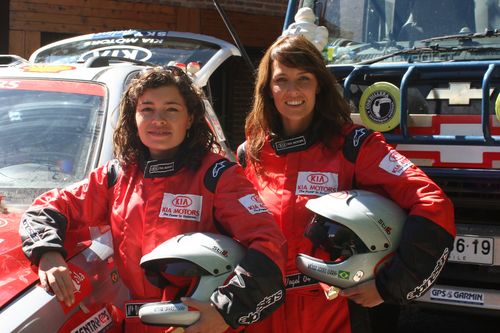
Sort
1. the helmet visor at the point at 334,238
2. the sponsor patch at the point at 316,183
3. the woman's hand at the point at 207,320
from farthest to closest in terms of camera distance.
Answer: the sponsor patch at the point at 316,183
the helmet visor at the point at 334,238
the woman's hand at the point at 207,320

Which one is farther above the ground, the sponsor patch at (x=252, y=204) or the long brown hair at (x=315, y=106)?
the long brown hair at (x=315, y=106)

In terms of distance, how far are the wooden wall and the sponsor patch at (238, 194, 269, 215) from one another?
7651 mm

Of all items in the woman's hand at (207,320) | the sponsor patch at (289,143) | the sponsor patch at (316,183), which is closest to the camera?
the woman's hand at (207,320)

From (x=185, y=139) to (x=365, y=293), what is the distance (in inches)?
33.0

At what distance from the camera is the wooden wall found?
9.15 metres

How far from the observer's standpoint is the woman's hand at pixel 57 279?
213cm

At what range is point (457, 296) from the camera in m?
3.91

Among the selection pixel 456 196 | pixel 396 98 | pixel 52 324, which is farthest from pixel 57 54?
pixel 52 324

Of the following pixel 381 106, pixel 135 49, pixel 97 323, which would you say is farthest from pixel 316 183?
pixel 135 49

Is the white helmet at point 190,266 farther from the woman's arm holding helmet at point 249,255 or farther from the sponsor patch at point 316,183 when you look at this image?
the sponsor patch at point 316,183

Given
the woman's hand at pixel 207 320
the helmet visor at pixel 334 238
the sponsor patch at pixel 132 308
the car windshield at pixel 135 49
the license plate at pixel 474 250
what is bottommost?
the license plate at pixel 474 250

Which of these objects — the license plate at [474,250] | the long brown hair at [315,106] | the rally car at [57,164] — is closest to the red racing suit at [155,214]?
the rally car at [57,164]

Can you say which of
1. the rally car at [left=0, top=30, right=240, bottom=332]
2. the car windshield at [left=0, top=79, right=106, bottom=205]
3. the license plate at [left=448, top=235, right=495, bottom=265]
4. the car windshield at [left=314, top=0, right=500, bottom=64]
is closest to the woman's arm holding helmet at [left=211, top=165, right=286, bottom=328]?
the rally car at [left=0, top=30, right=240, bottom=332]

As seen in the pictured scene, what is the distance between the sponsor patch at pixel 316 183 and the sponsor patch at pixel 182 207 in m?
0.42
